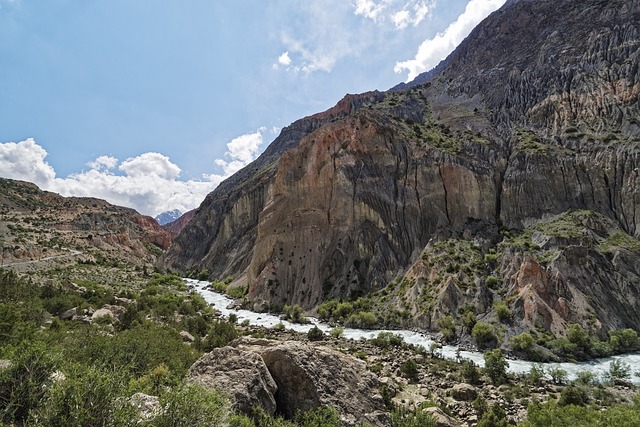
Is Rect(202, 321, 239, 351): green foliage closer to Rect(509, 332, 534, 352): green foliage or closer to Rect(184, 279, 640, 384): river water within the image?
Rect(184, 279, 640, 384): river water

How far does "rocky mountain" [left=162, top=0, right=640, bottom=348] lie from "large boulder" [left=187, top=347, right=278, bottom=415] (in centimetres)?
3032

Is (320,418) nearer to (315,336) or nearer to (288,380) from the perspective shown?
(288,380)

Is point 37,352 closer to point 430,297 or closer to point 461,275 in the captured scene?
point 430,297

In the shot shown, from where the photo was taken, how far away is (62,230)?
109 metres

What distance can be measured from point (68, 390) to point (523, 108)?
291ft

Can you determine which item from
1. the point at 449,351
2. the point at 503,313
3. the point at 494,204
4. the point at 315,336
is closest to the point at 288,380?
the point at 449,351

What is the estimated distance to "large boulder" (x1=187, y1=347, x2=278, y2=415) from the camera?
12.0 m

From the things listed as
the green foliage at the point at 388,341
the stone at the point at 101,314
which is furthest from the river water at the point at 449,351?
the stone at the point at 101,314

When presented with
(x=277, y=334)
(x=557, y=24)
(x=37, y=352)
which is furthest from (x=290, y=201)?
(x=557, y=24)

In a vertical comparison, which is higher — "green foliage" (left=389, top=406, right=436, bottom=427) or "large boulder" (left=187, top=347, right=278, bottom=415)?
"large boulder" (left=187, top=347, right=278, bottom=415)

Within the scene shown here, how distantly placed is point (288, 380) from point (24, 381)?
7.90 m

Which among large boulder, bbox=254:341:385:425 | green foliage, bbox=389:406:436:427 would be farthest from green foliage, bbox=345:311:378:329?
green foliage, bbox=389:406:436:427

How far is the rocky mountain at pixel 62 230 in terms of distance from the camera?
80438 millimetres

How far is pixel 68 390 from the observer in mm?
8633
